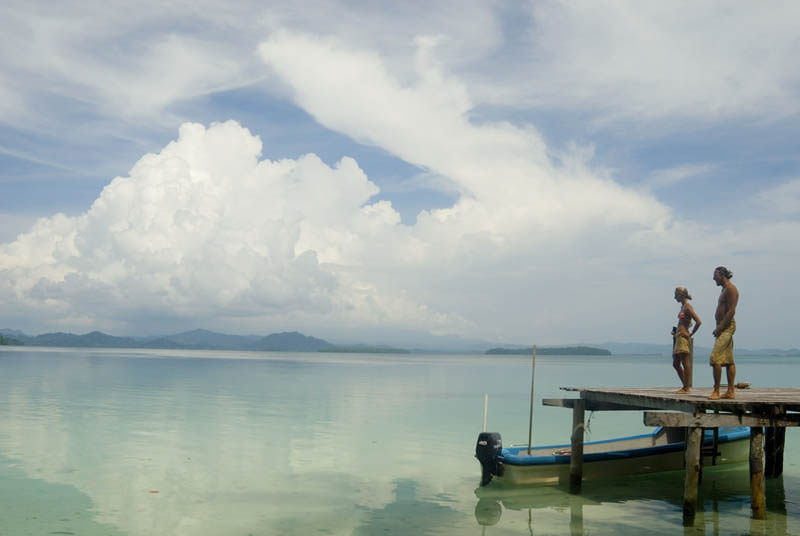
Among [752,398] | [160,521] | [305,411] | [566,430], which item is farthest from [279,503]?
[305,411]

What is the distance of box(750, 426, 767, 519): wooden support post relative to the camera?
46.5 ft

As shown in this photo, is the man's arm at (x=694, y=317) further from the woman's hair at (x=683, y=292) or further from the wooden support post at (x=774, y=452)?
the wooden support post at (x=774, y=452)

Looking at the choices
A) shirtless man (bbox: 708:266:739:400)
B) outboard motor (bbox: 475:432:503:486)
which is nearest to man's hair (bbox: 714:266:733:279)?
shirtless man (bbox: 708:266:739:400)

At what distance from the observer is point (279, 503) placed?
1551cm

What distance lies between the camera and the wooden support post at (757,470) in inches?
559

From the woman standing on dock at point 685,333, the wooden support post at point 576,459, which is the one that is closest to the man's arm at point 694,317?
the woman standing on dock at point 685,333

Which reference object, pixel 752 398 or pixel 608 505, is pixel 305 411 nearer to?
pixel 608 505

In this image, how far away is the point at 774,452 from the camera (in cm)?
1931

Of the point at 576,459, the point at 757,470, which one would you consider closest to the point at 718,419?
the point at 757,470

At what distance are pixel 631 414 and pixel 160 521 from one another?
28.9m

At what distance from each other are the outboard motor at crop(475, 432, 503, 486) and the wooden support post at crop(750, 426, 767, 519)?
5.34 metres

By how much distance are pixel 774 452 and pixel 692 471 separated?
6759 mm

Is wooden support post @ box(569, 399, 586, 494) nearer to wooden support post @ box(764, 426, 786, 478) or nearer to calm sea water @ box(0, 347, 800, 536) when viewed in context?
calm sea water @ box(0, 347, 800, 536)

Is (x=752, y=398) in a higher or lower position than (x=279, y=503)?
higher
